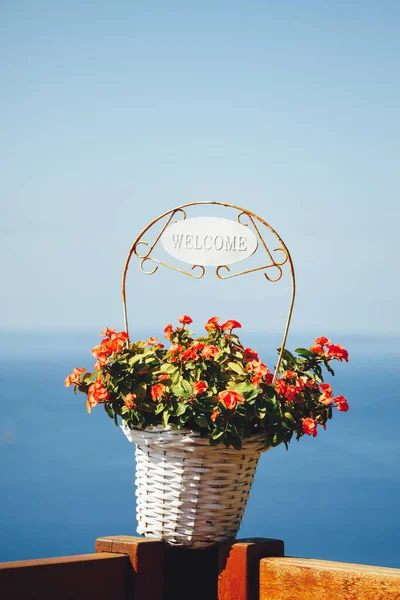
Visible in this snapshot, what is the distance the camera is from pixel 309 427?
94.4 inches

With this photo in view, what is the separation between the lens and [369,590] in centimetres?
207

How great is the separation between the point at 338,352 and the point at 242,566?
68 cm

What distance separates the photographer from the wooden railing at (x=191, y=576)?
6.87 feet

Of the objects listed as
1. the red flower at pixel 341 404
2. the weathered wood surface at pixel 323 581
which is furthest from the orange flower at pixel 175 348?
the weathered wood surface at pixel 323 581

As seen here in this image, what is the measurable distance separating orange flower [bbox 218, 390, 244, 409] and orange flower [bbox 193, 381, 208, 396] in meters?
0.05

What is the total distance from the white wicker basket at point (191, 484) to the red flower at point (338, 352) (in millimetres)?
362

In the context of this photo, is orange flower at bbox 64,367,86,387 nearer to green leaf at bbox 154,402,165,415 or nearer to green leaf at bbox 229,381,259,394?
green leaf at bbox 154,402,165,415

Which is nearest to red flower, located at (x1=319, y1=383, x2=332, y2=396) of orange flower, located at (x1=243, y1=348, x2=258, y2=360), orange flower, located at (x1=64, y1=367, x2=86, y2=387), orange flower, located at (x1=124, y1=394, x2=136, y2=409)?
orange flower, located at (x1=243, y1=348, x2=258, y2=360)

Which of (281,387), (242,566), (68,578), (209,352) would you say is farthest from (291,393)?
(68,578)

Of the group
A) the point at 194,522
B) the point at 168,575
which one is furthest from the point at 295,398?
the point at 168,575

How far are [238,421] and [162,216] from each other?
28.9 inches

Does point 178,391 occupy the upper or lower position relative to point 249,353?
lower

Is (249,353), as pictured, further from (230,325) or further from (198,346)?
(198,346)

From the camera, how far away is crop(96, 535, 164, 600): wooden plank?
7.59 feet
